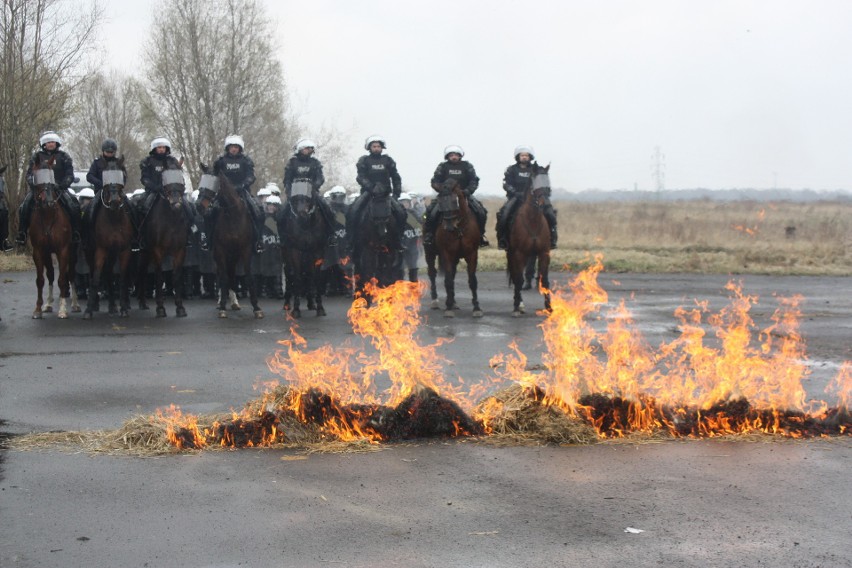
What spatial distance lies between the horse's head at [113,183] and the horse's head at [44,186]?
801 mm

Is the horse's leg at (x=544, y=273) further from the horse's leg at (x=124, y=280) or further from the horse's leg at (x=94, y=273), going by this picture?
the horse's leg at (x=94, y=273)

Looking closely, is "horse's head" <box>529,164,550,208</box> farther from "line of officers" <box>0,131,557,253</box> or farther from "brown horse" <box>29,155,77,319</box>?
"brown horse" <box>29,155,77,319</box>

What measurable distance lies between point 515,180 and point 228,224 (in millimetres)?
5307

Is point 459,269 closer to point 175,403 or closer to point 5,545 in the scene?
point 175,403

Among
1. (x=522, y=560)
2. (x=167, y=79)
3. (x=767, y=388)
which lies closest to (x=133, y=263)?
(x=767, y=388)

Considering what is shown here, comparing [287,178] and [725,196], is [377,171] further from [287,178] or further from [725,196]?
[725,196]

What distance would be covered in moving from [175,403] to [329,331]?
20.2 feet

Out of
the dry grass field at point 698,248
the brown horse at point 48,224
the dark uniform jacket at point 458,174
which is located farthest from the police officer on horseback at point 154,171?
the dry grass field at point 698,248

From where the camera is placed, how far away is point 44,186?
1644 cm

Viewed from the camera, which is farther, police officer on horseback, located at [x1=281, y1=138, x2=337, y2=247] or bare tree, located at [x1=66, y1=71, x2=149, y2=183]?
bare tree, located at [x1=66, y1=71, x2=149, y2=183]

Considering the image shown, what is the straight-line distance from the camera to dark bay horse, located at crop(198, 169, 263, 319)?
1689 cm

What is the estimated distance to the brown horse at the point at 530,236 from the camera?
17500 mm

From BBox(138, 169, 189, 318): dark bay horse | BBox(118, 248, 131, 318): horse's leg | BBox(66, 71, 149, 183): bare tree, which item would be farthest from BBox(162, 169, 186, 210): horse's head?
BBox(66, 71, 149, 183): bare tree

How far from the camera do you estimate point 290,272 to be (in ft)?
59.5
